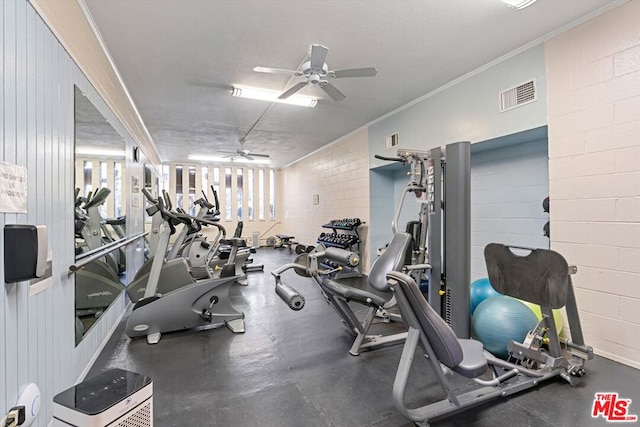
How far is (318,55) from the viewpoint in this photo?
8.75 ft

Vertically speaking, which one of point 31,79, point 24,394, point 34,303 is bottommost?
point 24,394

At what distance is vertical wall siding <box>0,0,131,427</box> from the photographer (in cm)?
121

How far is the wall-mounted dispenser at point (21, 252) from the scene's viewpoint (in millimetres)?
1163

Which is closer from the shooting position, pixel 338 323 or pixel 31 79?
pixel 31 79

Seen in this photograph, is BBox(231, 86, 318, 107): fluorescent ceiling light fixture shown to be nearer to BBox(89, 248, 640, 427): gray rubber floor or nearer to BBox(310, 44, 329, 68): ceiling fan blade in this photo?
BBox(310, 44, 329, 68): ceiling fan blade

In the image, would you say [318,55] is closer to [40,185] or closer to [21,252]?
[40,185]

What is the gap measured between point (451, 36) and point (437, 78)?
0.92m

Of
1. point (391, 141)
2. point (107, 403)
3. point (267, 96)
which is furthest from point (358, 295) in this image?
point (391, 141)

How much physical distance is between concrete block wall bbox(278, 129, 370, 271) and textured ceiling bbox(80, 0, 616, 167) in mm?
1572

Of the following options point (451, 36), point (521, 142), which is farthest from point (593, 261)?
point (451, 36)

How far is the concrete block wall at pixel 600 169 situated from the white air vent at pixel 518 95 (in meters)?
0.16

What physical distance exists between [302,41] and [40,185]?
7.83 ft

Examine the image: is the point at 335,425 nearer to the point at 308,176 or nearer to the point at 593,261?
the point at 593,261

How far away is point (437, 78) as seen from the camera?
12.1 ft
